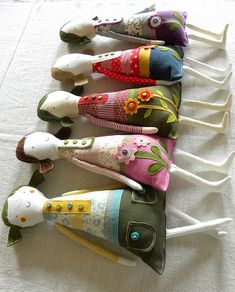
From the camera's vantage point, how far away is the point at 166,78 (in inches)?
32.7

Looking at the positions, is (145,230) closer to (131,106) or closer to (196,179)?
(196,179)

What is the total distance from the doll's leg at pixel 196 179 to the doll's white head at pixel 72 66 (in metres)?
0.37

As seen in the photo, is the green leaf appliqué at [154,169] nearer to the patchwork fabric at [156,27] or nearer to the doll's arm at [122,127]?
the doll's arm at [122,127]

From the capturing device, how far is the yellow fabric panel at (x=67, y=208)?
70 cm

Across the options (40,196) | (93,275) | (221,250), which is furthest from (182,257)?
(40,196)

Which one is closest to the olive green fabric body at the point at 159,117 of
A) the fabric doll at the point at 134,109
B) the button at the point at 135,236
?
the fabric doll at the point at 134,109

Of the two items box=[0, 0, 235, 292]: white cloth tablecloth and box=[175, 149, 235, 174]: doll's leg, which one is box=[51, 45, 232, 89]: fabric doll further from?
box=[175, 149, 235, 174]: doll's leg

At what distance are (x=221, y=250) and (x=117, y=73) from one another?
1.60ft

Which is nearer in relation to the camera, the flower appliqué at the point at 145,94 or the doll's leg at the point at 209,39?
the flower appliqué at the point at 145,94

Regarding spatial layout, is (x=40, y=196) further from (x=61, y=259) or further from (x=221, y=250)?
(x=221, y=250)

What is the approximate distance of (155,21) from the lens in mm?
890

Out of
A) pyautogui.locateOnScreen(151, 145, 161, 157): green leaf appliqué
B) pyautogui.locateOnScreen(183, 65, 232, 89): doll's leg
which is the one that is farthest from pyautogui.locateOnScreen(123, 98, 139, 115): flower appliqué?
pyautogui.locateOnScreen(183, 65, 232, 89): doll's leg

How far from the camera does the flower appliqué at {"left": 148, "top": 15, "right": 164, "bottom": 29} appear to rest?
0.89 metres

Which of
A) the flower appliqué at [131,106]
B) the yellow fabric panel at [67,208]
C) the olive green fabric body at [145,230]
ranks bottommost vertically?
the olive green fabric body at [145,230]
